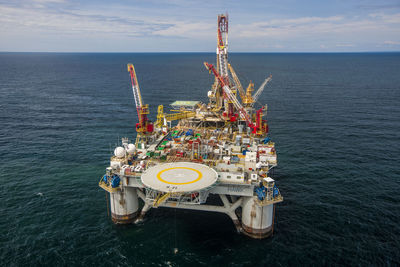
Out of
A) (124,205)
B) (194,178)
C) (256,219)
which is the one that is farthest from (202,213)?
(124,205)

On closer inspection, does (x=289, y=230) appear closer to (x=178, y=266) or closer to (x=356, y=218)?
(x=356, y=218)

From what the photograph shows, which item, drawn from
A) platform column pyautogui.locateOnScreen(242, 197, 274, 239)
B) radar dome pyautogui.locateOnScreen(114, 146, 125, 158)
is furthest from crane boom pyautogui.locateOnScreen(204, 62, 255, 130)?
radar dome pyautogui.locateOnScreen(114, 146, 125, 158)

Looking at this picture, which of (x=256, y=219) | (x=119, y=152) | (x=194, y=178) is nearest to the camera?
(x=194, y=178)

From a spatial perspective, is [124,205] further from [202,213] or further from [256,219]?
[256,219]

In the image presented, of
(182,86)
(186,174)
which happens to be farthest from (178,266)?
(182,86)

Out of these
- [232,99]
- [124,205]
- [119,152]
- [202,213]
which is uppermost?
[232,99]

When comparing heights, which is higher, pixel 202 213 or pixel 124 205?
pixel 124 205
